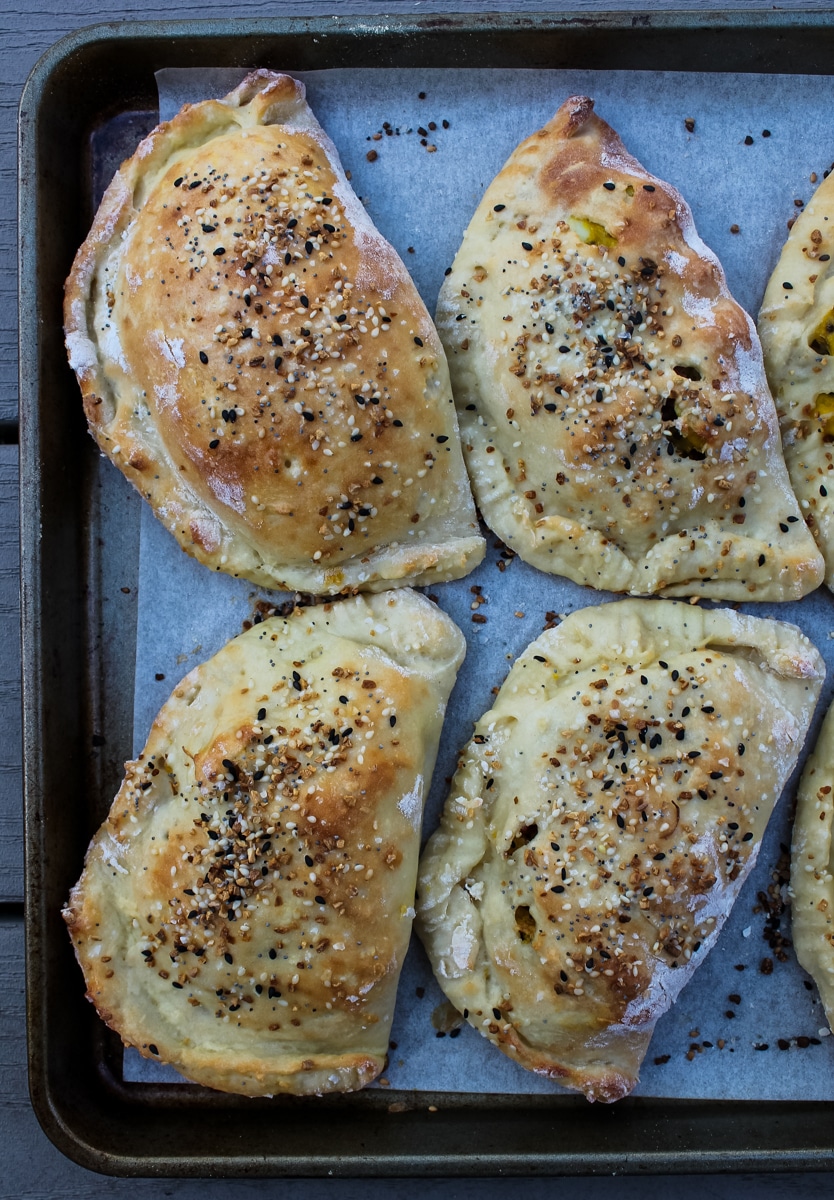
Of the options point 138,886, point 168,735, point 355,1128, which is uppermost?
point 168,735

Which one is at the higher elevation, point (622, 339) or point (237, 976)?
point (622, 339)

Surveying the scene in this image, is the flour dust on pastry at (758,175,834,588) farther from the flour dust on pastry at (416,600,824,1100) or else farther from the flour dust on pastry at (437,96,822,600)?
the flour dust on pastry at (416,600,824,1100)

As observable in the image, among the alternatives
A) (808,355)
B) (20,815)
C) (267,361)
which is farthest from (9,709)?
(808,355)

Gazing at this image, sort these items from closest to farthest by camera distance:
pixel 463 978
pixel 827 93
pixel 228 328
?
pixel 228 328, pixel 463 978, pixel 827 93

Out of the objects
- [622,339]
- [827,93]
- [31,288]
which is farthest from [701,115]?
[31,288]

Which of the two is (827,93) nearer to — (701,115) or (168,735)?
(701,115)

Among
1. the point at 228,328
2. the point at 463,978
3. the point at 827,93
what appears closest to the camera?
the point at 228,328

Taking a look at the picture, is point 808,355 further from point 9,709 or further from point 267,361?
point 9,709
